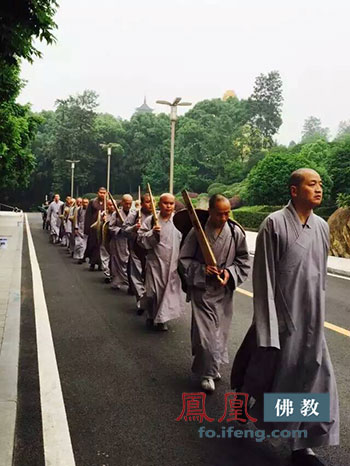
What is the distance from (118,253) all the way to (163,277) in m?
3.43

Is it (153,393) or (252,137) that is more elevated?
(252,137)

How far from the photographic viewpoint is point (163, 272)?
6.71 meters

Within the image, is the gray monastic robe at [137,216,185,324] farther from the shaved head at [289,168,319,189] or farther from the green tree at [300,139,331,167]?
the green tree at [300,139,331,167]

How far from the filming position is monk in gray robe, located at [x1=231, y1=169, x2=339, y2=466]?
3314 mm

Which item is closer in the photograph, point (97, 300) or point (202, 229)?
point (202, 229)

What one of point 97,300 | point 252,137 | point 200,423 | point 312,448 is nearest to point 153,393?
point 200,423

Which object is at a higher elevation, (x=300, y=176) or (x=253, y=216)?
(x=300, y=176)

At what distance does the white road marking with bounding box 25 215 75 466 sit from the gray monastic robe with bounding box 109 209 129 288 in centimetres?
276

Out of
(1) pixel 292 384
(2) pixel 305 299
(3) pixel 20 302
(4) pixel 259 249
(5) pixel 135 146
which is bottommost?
(3) pixel 20 302

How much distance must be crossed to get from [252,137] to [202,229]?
57.4m

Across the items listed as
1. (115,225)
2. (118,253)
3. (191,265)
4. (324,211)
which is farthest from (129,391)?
(324,211)

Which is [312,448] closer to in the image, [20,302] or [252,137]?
[20,302]

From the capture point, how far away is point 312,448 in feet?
11.5

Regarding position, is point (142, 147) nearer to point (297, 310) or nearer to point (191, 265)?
point (191, 265)
